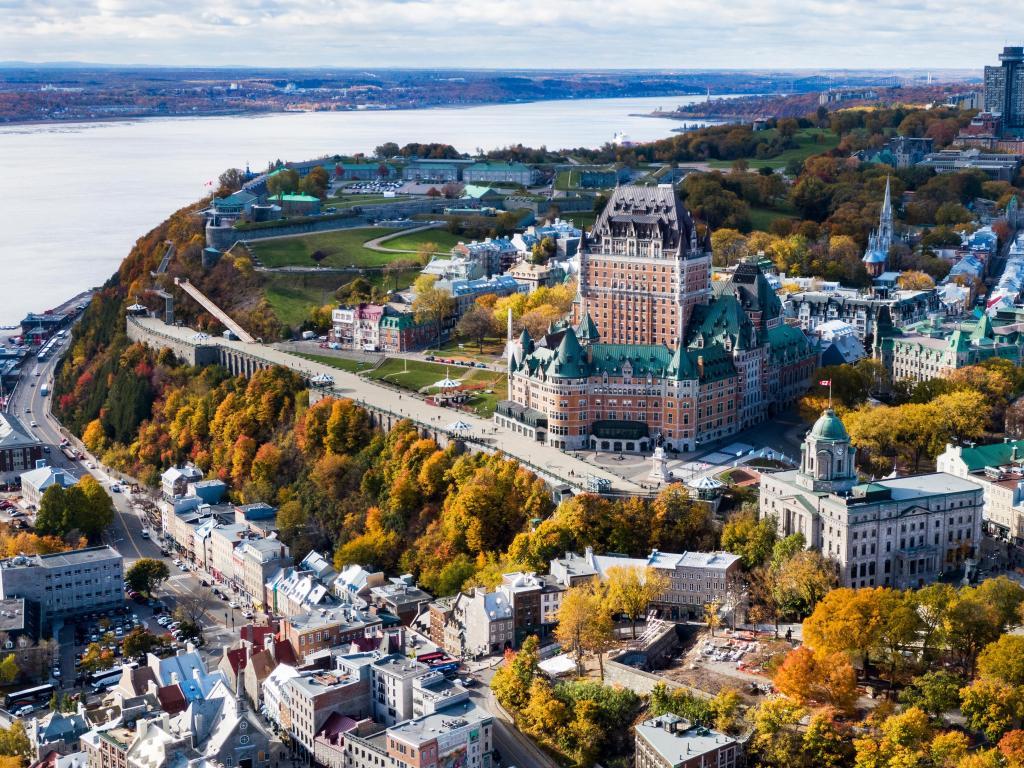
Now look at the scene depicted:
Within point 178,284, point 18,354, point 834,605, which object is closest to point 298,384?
point 178,284

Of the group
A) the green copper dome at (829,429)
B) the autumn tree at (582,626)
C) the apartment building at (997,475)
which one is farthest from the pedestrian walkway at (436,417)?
the apartment building at (997,475)

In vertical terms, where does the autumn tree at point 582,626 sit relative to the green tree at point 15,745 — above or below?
above

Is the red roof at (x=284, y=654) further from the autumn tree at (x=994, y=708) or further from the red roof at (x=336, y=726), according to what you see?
the autumn tree at (x=994, y=708)

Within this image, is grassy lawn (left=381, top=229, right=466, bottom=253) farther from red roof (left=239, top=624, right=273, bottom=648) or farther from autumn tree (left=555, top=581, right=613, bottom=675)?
autumn tree (left=555, top=581, right=613, bottom=675)

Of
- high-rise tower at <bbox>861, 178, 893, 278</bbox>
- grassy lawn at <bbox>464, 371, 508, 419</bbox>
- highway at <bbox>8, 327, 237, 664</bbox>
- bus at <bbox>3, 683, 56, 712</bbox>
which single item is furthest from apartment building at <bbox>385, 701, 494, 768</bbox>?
high-rise tower at <bbox>861, 178, 893, 278</bbox>

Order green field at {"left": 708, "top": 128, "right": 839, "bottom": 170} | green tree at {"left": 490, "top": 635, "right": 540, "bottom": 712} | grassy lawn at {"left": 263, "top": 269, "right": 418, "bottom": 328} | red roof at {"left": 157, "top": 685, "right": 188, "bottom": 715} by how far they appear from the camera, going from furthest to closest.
Result: 1. green field at {"left": 708, "top": 128, "right": 839, "bottom": 170}
2. grassy lawn at {"left": 263, "top": 269, "right": 418, "bottom": 328}
3. red roof at {"left": 157, "top": 685, "right": 188, "bottom": 715}
4. green tree at {"left": 490, "top": 635, "right": 540, "bottom": 712}

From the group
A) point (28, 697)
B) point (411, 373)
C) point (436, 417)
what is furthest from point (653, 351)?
point (28, 697)
